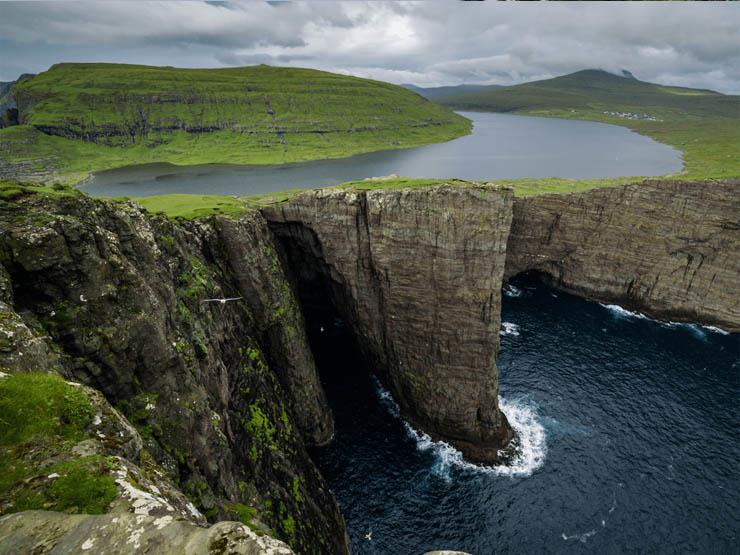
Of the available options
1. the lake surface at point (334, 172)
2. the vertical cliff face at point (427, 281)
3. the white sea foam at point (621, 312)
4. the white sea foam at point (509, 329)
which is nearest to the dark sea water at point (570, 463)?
the white sea foam at point (509, 329)

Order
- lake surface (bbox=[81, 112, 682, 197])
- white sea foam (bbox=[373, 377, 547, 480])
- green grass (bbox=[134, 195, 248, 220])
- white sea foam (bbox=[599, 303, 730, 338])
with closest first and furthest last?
green grass (bbox=[134, 195, 248, 220]), white sea foam (bbox=[373, 377, 547, 480]), white sea foam (bbox=[599, 303, 730, 338]), lake surface (bbox=[81, 112, 682, 197])

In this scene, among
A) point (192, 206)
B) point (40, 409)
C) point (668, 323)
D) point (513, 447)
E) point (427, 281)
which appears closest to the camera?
point (40, 409)

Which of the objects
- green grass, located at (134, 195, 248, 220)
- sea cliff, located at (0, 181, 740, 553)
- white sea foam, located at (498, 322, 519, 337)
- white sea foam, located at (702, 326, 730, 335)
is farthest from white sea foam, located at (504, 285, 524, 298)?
green grass, located at (134, 195, 248, 220)

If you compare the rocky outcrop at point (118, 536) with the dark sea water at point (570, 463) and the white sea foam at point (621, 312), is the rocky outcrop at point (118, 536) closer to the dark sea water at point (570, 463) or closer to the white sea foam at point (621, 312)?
the dark sea water at point (570, 463)

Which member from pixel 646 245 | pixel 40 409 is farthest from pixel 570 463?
pixel 646 245

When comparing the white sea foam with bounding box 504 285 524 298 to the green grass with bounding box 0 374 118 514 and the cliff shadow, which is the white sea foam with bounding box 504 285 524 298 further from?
the green grass with bounding box 0 374 118 514

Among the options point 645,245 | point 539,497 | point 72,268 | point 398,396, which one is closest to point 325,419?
point 398,396

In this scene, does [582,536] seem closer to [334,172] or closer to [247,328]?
[247,328]
